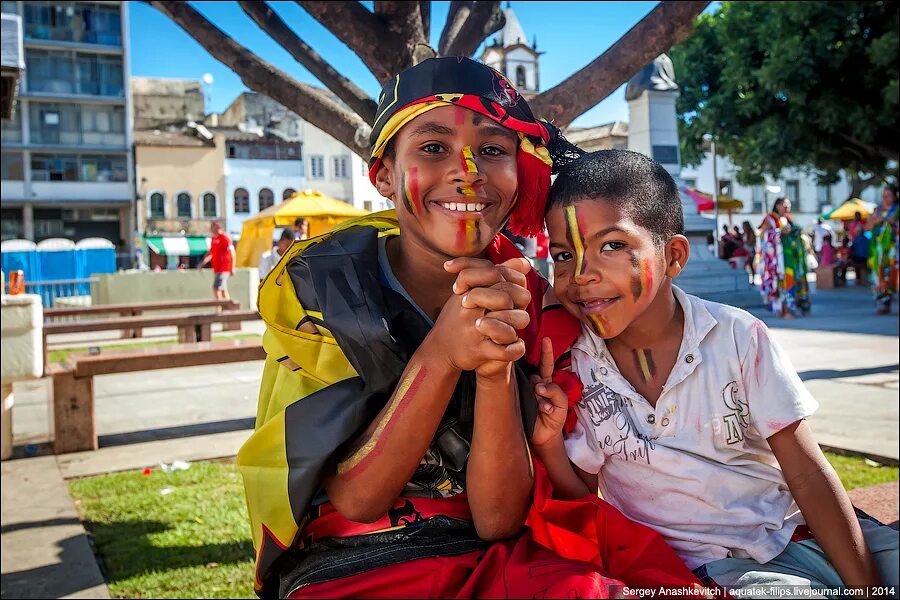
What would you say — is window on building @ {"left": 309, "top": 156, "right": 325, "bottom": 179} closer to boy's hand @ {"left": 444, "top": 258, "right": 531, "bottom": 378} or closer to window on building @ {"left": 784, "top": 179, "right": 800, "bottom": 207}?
window on building @ {"left": 784, "top": 179, "right": 800, "bottom": 207}

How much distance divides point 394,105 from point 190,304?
11.5 metres

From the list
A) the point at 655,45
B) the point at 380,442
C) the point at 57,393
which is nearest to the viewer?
the point at 380,442

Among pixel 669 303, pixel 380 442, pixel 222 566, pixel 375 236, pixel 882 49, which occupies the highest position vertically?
pixel 882 49

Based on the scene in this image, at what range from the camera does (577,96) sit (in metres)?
3.35

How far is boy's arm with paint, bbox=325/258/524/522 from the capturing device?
1.46 m

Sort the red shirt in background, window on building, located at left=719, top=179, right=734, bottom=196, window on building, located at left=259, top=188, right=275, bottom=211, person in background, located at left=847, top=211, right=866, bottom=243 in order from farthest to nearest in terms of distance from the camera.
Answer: window on building, located at left=719, top=179, right=734, bottom=196
window on building, located at left=259, top=188, right=275, bottom=211
person in background, located at left=847, top=211, right=866, bottom=243
the red shirt in background

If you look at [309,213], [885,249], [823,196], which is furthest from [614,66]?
[823,196]

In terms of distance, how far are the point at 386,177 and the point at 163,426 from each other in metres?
5.34

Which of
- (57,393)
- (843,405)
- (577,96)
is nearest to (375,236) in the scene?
(577,96)

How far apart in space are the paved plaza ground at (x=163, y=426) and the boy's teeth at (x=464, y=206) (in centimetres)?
209

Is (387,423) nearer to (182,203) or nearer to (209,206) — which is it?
(182,203)

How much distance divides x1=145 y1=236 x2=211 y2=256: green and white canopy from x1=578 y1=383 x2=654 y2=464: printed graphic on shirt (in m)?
45.0

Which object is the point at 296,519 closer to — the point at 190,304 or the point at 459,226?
the point at 459,226

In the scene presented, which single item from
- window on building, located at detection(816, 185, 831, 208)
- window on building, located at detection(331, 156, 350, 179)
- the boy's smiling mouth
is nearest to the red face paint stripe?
the boy's smiling mouth
